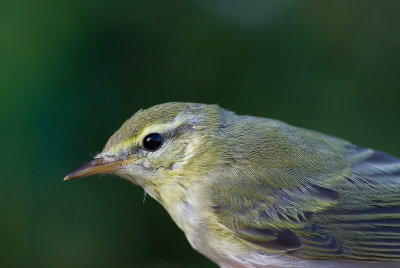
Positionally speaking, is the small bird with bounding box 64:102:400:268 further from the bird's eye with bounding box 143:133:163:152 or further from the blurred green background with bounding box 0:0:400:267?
the blurred green background with bounding box 0:0:400:267

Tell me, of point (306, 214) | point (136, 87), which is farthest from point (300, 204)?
point (136, 87)

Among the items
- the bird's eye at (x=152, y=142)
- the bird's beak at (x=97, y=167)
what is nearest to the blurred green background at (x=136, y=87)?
the bird's beak at (x=97, y=167)

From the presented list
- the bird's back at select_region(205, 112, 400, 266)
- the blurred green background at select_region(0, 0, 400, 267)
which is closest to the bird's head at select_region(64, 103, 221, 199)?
the bird's back at select_region(205, 112, 400, 266)

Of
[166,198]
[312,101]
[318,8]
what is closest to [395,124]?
[312,101]

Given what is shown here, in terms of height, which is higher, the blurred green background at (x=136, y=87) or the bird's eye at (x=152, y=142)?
the blurred green background at (x=136, y=87)

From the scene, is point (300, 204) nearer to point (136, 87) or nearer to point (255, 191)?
point (255, 191)

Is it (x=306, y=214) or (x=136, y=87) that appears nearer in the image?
(x=306, y=214)

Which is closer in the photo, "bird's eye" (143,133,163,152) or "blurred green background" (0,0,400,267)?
"bird's eye" (143,133,163,152)

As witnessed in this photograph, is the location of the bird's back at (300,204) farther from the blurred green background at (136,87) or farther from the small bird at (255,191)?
the blurred green background at (136,87)
